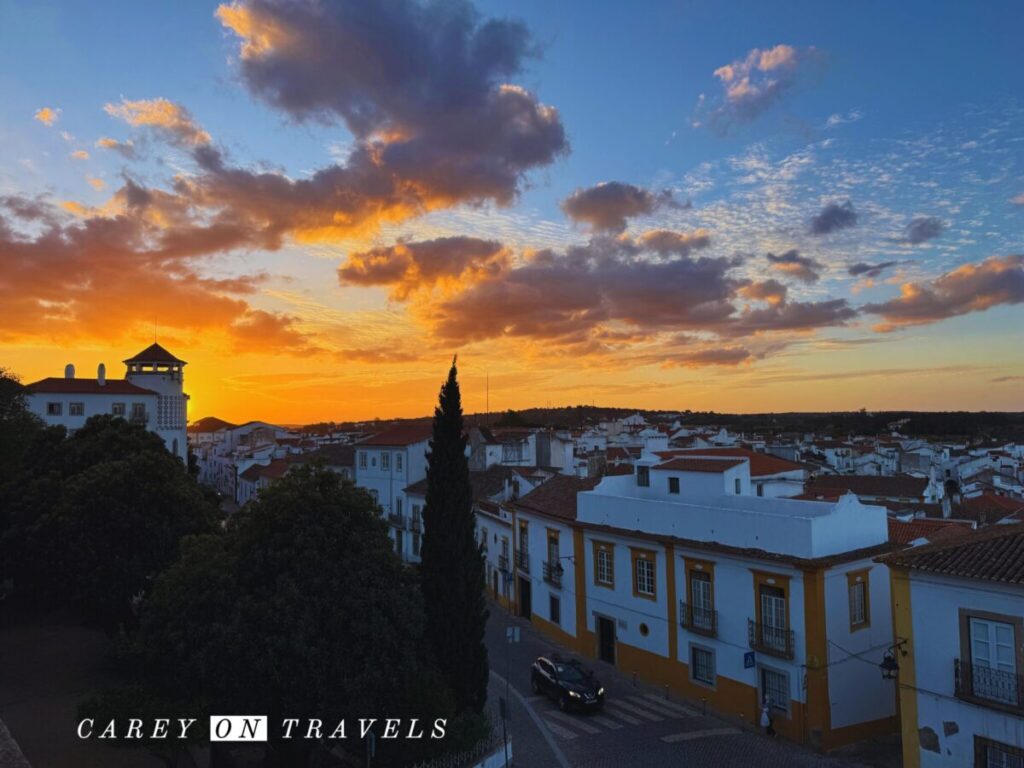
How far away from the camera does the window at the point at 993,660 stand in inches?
606

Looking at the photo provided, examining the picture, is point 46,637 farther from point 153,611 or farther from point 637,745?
point 637,745

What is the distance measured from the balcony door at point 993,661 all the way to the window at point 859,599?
539 cm

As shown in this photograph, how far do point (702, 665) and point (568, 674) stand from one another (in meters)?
4.49

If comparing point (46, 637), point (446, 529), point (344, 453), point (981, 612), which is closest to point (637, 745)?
point (446, 529)

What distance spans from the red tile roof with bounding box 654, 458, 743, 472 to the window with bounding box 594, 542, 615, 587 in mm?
3764

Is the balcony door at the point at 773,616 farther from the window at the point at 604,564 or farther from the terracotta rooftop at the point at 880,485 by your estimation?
the terracotta rooftop at the point at 880,485

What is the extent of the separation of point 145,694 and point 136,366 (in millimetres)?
63217

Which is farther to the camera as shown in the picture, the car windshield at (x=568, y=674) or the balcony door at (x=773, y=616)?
the car windshield at (x=568, y=674)

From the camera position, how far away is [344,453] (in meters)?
62.0

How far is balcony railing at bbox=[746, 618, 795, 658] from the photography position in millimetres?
21266

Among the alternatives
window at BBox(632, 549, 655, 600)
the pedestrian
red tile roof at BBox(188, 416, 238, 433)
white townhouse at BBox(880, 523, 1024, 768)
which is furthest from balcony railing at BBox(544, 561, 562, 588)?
red tile roof at BBox(188, 416, 238, 433)

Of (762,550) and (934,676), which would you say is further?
(762,550)

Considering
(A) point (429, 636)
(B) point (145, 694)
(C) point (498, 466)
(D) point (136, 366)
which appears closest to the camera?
(B) point (145, 694)

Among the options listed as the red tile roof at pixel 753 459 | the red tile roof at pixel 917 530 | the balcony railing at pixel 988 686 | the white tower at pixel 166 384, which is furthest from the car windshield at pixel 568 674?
the white tower at pixel 166 384
